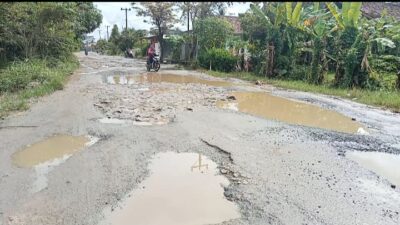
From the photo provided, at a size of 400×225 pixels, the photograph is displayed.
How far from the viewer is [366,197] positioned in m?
3.81

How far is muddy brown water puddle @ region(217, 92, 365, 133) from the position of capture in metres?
7.10

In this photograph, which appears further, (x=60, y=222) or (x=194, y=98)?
(x=194, y=98)

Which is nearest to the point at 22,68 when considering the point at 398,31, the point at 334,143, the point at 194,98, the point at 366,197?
the point at 194,98

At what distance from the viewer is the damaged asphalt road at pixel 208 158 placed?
3.42 meters

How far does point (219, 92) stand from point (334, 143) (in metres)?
5.56

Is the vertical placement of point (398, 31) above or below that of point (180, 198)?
above

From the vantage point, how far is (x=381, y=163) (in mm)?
4961

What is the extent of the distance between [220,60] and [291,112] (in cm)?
1066

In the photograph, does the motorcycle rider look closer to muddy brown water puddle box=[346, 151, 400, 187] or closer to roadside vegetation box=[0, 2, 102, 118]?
roadside vegetation box=[0, 2, 102, 118]

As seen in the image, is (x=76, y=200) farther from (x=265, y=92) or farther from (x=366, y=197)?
(x=265, y=92)

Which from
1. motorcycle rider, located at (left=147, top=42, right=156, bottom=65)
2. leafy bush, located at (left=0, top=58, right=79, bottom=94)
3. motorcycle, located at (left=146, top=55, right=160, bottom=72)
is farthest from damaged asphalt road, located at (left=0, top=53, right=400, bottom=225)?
motorcycle, located at (left=146, top=55, right=160, bottom=72)

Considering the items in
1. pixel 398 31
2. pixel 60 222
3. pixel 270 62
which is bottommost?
pixel 60 222

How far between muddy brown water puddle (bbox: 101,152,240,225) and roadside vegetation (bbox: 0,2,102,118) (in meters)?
3.47

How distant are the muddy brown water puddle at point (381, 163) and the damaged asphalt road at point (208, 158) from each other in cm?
3
